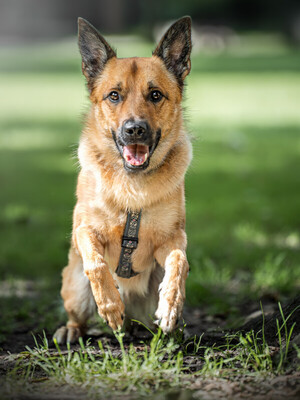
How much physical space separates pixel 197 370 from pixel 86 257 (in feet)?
3.27

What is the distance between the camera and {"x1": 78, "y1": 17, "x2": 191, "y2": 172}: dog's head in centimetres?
399

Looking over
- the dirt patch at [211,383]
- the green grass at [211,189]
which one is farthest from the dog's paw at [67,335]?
the green grass at [211,189]

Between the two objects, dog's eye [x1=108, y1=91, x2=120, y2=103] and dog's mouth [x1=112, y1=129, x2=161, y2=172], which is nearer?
dog's mouth [x1=112, y1=129, x2=161, y2=172]

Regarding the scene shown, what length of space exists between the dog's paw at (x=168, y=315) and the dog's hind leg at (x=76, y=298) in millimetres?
988

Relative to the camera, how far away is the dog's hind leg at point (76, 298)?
14.8 feet

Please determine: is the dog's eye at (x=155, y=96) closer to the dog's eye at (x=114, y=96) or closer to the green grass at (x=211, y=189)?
the dog's eye at (x=114, y=96)

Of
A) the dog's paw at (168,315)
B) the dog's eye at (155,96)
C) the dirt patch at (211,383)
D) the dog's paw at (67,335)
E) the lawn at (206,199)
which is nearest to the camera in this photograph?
the dirt patch at (211,383)

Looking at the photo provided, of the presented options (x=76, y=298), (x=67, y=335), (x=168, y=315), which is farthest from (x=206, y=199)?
(x=168, y=315)

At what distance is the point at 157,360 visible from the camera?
3.46 meters

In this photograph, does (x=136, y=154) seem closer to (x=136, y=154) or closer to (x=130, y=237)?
(x=136, y=154)

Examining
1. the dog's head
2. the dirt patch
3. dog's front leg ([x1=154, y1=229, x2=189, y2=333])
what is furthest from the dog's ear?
the dirt patch

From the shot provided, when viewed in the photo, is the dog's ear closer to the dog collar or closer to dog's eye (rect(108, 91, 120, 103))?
dog's eye (rect(108, 91, 120, 103))

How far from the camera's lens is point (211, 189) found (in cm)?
932

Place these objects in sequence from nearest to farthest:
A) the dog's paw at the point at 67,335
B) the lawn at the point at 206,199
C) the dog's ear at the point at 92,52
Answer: the dog's ear at the point at 92,52 < the dog's paw at the point at 67,335 < the lawn at the point at 206,199
